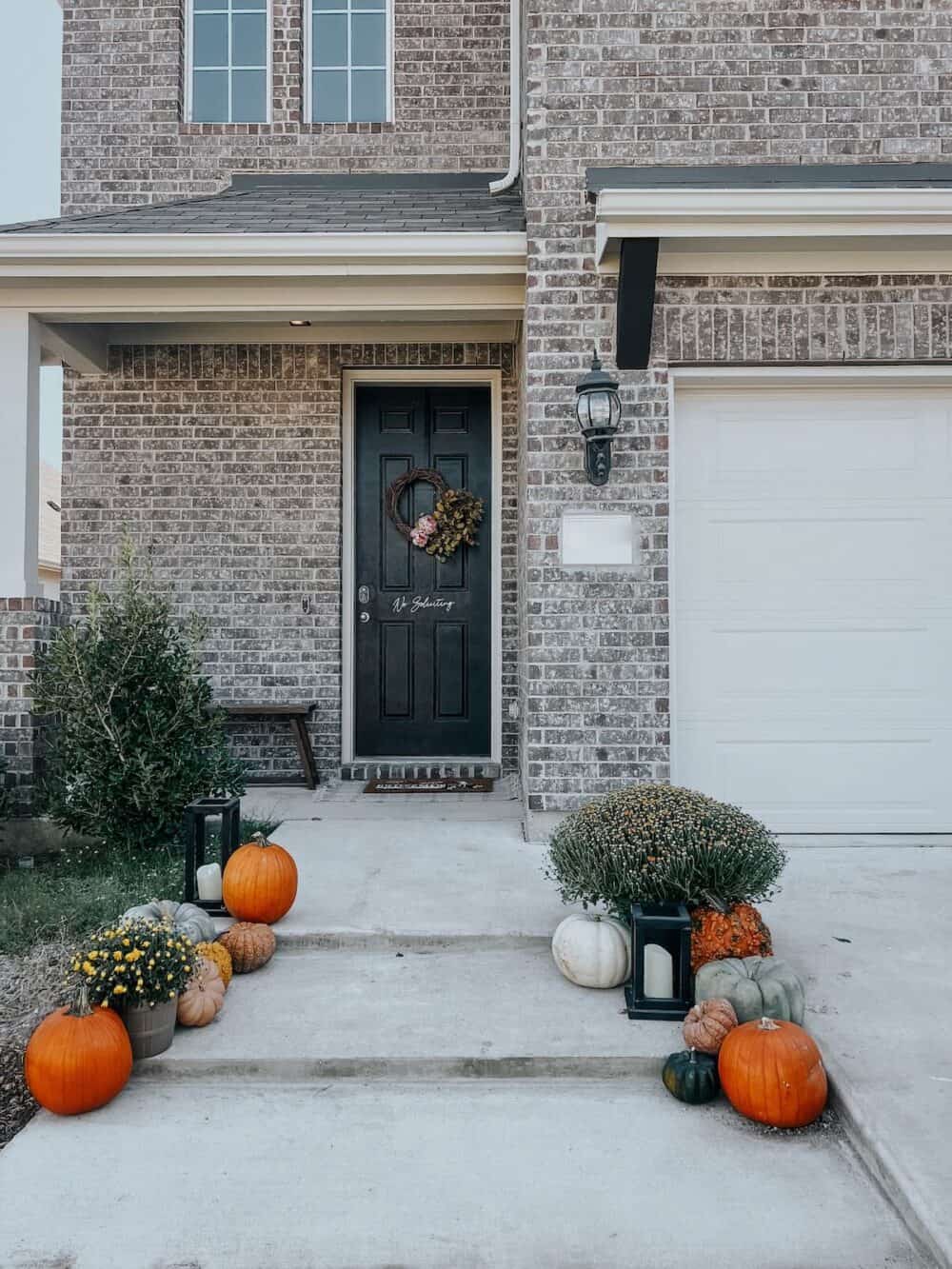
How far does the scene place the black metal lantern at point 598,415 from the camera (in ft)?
14.0

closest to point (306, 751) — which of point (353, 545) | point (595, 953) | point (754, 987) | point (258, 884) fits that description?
point (353, 545)

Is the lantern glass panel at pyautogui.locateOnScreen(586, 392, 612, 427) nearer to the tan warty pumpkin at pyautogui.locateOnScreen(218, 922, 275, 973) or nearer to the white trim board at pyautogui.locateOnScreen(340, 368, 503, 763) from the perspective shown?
the white trim board at pyautogui.locateOnScreen(340, 368, 503, 763)

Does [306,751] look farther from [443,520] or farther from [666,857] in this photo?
[666,857]

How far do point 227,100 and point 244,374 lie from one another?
200 centimetres

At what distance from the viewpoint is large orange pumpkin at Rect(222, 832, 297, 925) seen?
10.6ft

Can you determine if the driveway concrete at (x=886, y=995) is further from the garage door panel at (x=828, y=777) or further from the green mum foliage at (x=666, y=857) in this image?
the green mum foliage at (x=666, y=857)

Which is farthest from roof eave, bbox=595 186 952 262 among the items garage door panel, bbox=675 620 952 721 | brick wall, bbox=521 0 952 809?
garage door panel, bbox=675 620 952 721

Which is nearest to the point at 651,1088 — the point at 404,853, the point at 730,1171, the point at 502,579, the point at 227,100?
the point at 730,1171

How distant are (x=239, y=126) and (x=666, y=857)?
583 centimetres

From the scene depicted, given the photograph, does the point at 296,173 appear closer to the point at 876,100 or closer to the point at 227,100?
the point at 227,100

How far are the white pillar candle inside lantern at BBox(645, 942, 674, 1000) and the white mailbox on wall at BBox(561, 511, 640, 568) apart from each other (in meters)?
2.14

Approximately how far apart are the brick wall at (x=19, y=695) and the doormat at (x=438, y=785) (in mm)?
1882

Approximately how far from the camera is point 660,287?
4.51 m

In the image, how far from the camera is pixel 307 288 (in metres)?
4.97
